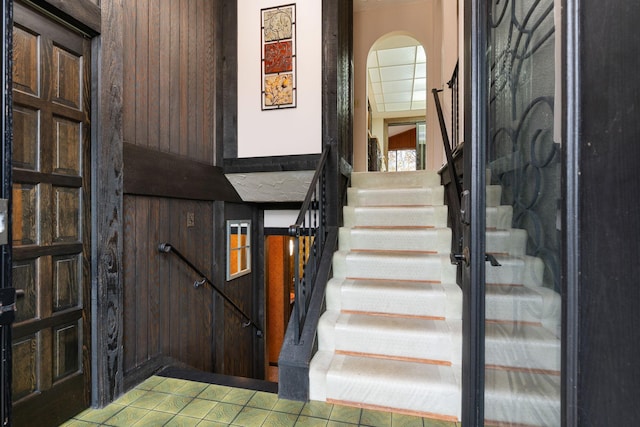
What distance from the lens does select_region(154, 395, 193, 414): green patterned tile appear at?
5.66 feet

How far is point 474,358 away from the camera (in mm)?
1049

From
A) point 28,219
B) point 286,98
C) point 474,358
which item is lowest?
point 474,358

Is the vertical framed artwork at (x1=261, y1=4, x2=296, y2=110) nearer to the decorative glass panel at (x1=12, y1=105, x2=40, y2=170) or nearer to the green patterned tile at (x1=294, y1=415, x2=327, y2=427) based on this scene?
the decorative glass panel at (x1=12, y1=105, x2=40, y2=170)

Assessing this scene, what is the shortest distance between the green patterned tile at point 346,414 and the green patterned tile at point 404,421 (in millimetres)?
175

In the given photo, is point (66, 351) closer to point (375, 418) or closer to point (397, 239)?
point (375, 418)

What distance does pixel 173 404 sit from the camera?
1.77 m

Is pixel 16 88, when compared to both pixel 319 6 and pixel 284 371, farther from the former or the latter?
pixel 319 6

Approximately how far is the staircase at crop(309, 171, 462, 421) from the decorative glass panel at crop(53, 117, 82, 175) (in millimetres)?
1659

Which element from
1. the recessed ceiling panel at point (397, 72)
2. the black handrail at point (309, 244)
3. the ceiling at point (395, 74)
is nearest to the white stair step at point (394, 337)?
the black handrail at point (309, 244)

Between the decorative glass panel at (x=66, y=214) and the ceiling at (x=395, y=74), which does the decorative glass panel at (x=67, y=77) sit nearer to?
the decorative glass panel at (x=66, y=214)

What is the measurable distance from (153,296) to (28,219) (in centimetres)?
94

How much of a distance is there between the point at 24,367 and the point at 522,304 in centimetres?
204

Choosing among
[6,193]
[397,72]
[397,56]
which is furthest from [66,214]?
[397,72]

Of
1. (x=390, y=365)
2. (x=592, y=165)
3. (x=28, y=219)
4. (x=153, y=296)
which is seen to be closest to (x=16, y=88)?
(x=28, y=219)
